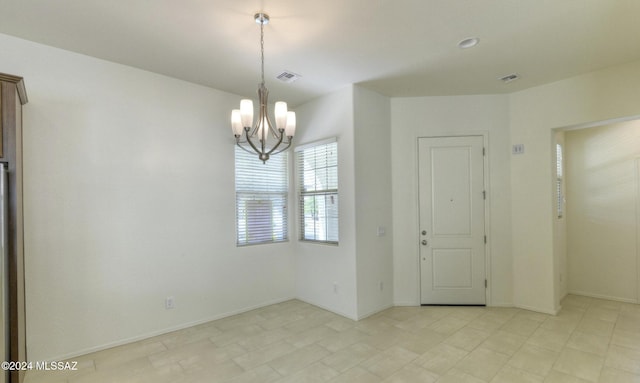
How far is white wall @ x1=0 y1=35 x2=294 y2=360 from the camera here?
279 centimetres

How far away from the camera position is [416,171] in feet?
14.2

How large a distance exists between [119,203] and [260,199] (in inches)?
68.2

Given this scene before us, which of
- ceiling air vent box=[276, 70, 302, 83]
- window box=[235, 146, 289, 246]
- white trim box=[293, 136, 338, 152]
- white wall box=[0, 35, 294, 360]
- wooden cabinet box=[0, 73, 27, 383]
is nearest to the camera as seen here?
wooden cabinet box=[0, 73, 27, 383]

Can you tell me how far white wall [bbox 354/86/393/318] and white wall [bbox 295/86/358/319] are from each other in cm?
9

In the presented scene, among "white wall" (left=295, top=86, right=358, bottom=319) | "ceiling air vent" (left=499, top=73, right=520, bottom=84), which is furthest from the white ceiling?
"white wall" (left=295, top=86, right=358, bottom=319)

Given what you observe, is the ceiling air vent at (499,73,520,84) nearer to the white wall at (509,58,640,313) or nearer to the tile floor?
the white wall at (509,58,640,313)

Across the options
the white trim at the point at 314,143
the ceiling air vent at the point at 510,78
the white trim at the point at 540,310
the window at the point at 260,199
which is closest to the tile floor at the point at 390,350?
the white trim at the point at 540,310

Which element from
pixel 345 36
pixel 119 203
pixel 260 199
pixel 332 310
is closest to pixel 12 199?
pixel 119 203

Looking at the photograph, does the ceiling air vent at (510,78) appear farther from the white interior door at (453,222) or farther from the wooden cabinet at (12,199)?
the wooden cabinet at (12,199)

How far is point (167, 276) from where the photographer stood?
3492 mm

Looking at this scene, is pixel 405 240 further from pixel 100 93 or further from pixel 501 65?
pixel 100 93

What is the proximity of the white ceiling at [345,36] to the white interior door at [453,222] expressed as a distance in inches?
39.8

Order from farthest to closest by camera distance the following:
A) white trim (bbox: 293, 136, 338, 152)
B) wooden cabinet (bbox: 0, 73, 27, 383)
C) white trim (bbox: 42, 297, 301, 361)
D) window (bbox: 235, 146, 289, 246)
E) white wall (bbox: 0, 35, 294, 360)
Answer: window (bbox: 235, 146, 289, 246), white trim (bbox: 293, 136, 338, 152), white trim (bbox: 42, 297, 301, 361), white wall (bbox: 0, 35, 294, 360), wooden cabinet (bbox: 0, 73, 27, 383)

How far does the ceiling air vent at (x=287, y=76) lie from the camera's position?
3.50 meters
